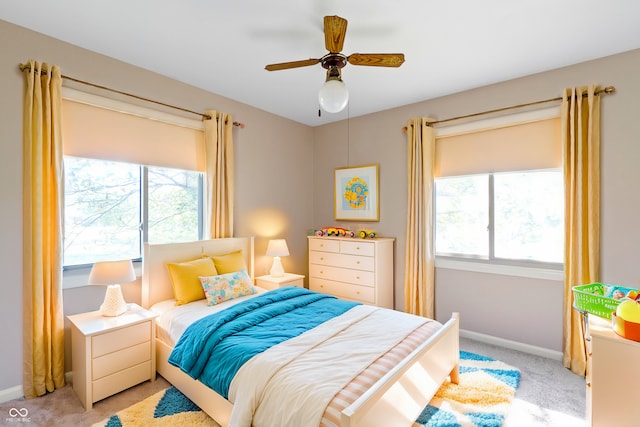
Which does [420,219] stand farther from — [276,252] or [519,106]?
[276,252]

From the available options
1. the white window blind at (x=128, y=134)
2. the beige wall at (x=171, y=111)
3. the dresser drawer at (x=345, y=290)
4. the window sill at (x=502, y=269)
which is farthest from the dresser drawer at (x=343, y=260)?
the white window blind at (x=128, y=134)

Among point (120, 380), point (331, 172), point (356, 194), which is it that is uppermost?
point (331, 172)

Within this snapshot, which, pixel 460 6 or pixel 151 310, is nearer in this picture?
pixel 460 6

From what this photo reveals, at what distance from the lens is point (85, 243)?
106 inches

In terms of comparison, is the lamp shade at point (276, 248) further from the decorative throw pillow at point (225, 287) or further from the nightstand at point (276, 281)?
the decorative throw pillow at point (225, 287)

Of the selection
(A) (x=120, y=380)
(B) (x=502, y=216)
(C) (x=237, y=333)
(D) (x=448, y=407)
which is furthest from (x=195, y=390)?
(B) (x=502, y=216)

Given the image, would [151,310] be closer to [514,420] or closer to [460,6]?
[514,420]

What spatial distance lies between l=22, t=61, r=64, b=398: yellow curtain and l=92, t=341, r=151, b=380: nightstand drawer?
503mm

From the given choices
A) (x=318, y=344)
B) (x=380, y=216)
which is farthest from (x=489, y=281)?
(x=318, y=344)

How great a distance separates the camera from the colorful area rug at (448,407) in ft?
6.55

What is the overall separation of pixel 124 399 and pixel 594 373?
3.03 m

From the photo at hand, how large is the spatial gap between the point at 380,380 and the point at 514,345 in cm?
243

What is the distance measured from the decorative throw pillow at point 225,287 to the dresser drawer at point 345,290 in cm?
123

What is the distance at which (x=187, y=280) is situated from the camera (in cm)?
286
